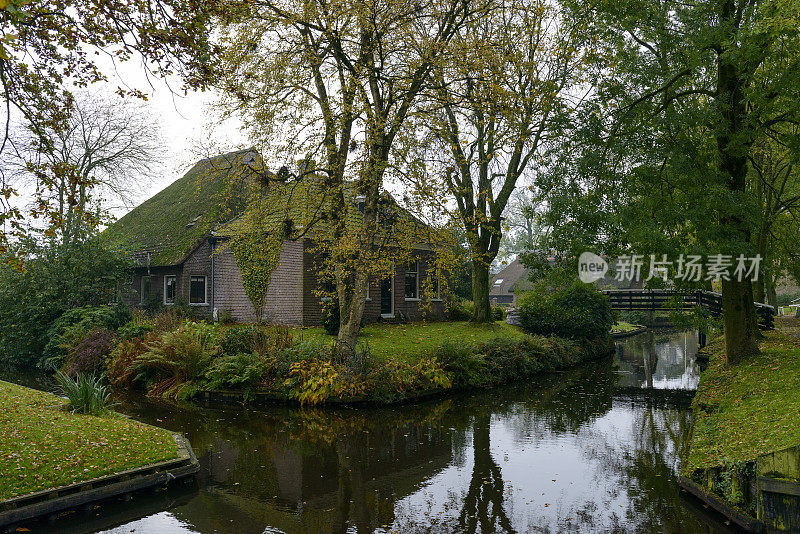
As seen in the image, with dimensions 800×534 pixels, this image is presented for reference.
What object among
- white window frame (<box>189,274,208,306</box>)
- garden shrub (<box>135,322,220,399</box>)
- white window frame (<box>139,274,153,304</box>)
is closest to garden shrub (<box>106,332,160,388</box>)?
garden shrub (<box>135,322,220,399</box>)

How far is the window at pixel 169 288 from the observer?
82.0 ft

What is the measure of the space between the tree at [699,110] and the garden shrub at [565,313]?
387 inches

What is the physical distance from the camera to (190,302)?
79.2ft

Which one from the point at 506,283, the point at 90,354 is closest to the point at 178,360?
the point at 90,354

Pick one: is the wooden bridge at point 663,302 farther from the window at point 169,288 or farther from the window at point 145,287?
the window at point 145,287

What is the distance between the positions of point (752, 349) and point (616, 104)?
24.2ft

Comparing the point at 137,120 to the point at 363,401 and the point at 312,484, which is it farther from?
the point at 312,484

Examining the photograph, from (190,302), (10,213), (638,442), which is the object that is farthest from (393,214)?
(190,302)

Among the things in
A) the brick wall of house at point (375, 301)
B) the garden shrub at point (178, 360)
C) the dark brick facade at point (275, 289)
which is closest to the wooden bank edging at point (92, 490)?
the garden shrub at point (178, 360)

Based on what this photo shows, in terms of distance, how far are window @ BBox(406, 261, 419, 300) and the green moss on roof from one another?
8346mm

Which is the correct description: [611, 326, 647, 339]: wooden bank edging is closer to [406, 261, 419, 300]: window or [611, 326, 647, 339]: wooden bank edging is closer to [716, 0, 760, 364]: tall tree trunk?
[406, 261, 419, 300]: window

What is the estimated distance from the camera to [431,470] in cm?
866

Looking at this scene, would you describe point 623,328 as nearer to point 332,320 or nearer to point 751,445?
point 332,320

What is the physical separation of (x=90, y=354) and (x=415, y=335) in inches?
430
